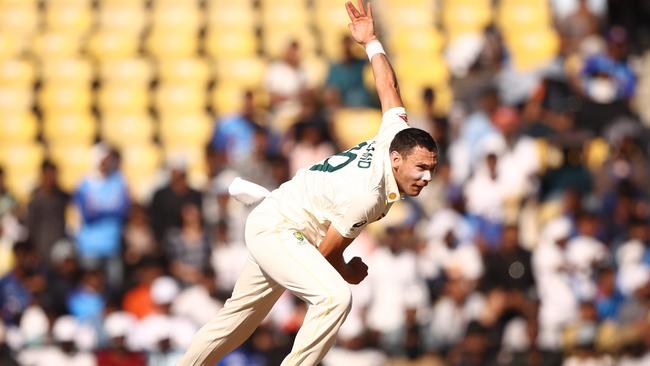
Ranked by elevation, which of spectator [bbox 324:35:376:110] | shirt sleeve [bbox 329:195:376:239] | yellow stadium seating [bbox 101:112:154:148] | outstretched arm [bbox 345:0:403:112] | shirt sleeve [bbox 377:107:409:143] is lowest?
shirt sleeve [bbox 329:195:376:239]

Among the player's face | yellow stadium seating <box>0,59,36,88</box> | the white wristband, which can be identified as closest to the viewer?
the player's face

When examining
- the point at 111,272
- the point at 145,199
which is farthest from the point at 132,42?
the point at 111,272

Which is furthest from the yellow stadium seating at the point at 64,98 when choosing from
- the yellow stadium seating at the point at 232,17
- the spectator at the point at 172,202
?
the spectator at the point at 172,202

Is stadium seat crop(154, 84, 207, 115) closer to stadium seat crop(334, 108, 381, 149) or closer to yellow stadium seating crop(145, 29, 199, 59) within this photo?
yellow stadium seating crop(145, 29, 199, 59)

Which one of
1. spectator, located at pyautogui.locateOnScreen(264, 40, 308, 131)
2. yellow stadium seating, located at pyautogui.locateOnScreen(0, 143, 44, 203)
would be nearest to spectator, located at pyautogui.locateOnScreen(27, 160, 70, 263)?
yellow stadium seating, located at pyautogui.locateOnScreen(0, 143, 44, 203)

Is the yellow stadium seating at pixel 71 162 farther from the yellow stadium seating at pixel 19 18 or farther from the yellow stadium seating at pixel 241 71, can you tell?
the yellow stadium seating at pixel 19 18

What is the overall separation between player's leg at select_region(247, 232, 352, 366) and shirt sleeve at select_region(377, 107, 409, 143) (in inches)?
31.1

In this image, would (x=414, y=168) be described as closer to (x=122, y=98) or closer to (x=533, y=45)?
(x=122, y=98)

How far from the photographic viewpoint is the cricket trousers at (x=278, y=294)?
827 centimetres

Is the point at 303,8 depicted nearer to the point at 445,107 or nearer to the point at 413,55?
the point at 413,55

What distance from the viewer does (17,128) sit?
1722 cm

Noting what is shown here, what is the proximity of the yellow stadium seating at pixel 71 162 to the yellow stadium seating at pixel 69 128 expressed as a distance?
12cm

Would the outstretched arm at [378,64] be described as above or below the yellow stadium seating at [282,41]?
below

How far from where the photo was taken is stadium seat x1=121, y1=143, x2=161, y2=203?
16188mm
